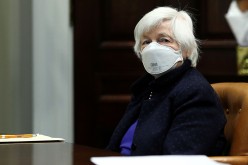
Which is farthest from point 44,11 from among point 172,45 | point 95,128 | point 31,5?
point 172,45

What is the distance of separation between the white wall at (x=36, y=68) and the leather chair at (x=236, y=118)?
1326 mm

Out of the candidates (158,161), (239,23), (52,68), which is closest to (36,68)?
(52,68)

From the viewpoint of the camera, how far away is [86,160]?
140 centimetres

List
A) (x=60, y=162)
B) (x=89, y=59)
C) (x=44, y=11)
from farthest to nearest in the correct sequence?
(x=44, y=11), (x=89, y=59), (x=60, y=162)

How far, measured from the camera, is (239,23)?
0.78 metres

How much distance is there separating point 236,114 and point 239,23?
1.33m

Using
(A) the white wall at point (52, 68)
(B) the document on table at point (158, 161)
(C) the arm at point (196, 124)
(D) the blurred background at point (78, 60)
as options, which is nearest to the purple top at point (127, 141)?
(C) the arm at point (196, 124)

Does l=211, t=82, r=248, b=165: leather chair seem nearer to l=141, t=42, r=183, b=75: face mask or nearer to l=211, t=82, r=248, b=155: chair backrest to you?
l=211, t=82, r=248, b=155: chair backrest

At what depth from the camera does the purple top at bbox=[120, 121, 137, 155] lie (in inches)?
80.5

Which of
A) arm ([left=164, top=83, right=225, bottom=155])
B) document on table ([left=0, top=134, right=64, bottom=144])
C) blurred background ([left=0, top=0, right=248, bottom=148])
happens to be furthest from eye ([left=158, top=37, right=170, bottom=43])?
blurred background ([left=0, top=0, right=248, bottom=148])

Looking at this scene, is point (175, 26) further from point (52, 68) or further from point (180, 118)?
point (52, 68)

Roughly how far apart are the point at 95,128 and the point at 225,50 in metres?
0.83

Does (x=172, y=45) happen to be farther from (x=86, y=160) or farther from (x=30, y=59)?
(x=30, y=59)

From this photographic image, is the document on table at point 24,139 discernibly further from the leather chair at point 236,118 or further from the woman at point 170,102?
the leather chair at point 236,118
